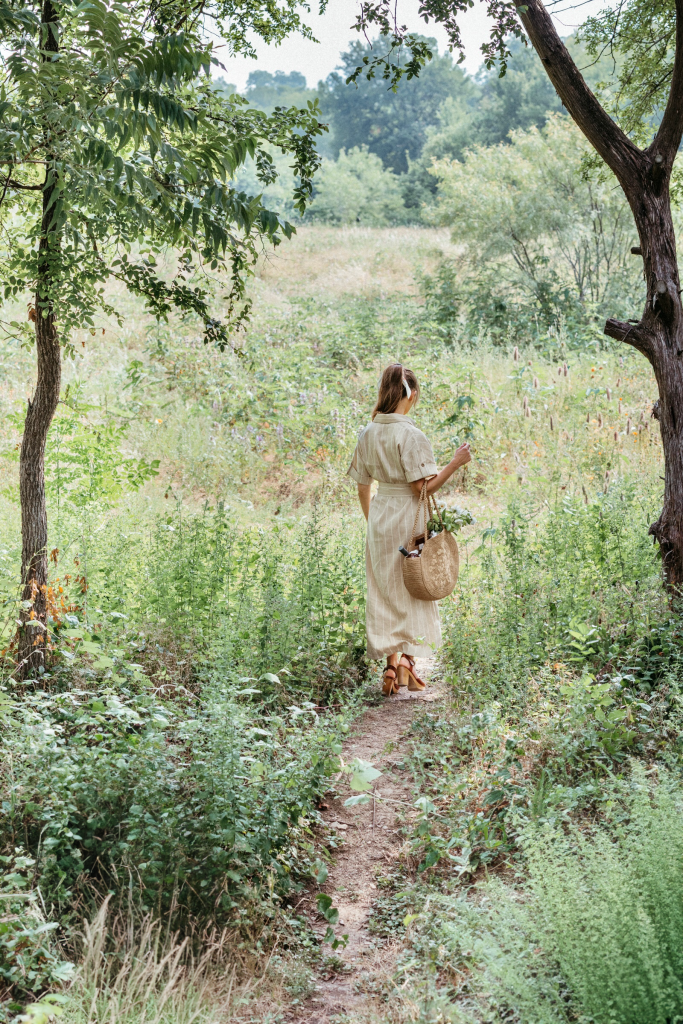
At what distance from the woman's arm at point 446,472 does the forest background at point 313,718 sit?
83cm

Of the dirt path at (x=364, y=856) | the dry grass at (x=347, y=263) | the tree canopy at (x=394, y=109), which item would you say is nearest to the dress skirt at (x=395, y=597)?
the dirt path at (x=364, y=856)

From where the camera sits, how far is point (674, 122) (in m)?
4.96

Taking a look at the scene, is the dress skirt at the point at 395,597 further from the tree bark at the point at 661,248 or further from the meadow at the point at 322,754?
the tree bark at the point at 661,248

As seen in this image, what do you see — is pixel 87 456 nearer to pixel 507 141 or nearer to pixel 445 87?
pixel 507 141

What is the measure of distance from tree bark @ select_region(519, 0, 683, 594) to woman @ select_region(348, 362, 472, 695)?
145 cm

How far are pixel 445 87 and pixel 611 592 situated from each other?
56.8 metres

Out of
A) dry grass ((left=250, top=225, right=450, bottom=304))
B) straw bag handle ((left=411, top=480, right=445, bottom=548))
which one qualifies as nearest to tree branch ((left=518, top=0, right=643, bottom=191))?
straw bag handle ((left=411, top=480, right=445, bottom=548))

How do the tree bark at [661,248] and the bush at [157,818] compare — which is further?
the tree bark at [661,248]

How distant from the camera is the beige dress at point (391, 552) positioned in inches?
209

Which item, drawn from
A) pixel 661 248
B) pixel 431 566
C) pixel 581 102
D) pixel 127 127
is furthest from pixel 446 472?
pixel 127 127

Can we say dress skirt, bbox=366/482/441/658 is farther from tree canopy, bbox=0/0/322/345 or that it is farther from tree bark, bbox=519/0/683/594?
tree canopy, bbox=0/0/322/345

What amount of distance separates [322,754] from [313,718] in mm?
1187

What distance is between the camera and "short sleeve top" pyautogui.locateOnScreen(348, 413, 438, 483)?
517 cm

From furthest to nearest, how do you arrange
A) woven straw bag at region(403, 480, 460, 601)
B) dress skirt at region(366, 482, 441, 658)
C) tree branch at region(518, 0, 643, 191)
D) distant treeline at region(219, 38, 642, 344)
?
distant treeline at region(219, 38, 642, 344) → dress skirt at region(366, 482, 441, 658) → woven straw bag at region(403, 480, 460, 601) → tree branch at region(518, 0, 643, 191)
